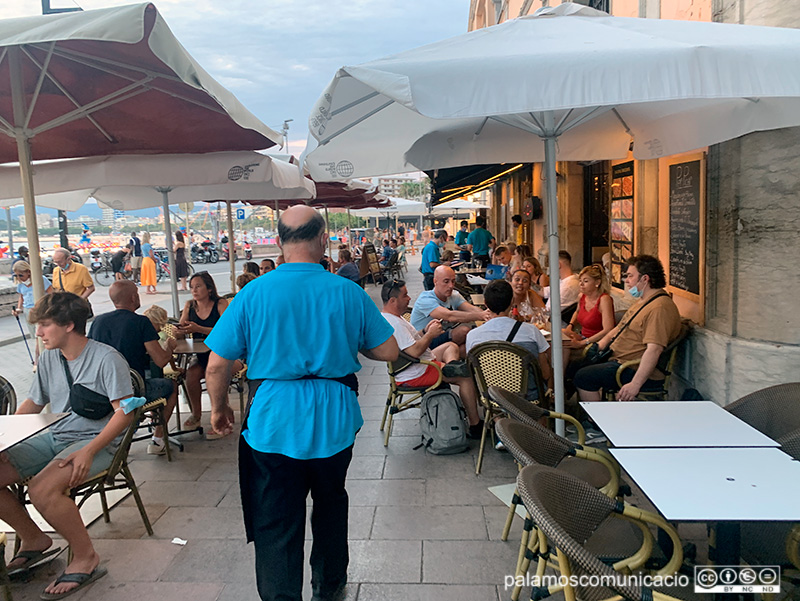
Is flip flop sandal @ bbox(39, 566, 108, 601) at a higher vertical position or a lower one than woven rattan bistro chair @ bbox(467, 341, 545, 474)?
lower

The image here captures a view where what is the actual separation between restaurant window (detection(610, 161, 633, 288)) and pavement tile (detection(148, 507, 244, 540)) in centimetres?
476

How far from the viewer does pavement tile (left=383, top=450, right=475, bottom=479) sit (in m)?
4.15

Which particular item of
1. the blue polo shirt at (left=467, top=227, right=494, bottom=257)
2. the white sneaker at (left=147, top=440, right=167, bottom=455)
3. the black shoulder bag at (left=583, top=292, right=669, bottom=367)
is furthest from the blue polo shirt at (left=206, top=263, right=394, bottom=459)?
the blue polo shirt at (left=467, top=227, right=494, bottom=257)

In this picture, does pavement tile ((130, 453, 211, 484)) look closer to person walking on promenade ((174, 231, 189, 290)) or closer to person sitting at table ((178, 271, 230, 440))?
person sitting at table ((178, 271, 230, 440))

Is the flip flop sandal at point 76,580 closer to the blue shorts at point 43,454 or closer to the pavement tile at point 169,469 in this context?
the blue shorts at point 43,454

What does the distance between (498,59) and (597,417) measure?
5.65ft

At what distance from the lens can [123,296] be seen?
443 cm

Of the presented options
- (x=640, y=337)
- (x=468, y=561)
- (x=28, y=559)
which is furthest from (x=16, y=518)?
(x=640, y=337)

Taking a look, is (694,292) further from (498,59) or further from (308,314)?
(308,314)

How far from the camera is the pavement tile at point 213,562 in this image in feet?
9.87

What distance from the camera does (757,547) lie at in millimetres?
2473

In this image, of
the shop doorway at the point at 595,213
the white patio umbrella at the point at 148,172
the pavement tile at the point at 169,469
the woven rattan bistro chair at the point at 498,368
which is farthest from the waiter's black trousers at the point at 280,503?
the shop doorway at the point at 595,213

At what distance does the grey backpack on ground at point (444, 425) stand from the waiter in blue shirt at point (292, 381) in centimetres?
199

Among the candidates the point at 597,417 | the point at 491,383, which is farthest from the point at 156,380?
the point at 597,417
